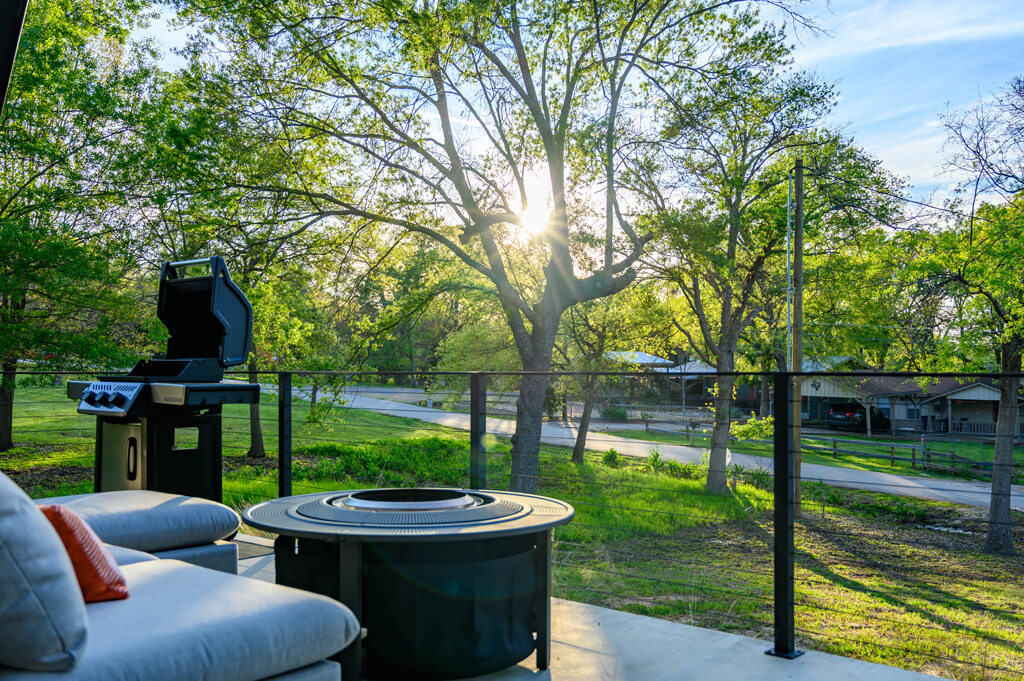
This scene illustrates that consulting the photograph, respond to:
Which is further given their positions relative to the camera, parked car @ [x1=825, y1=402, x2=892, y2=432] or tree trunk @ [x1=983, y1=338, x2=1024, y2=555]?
parked car @ [x1=825, y1=402, x2=892, y2=432]

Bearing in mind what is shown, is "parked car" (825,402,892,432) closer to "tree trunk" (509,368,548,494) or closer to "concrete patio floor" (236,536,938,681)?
"tree trunk" (509,368,548,494)

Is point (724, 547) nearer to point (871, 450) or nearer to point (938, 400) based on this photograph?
point (871, 450)

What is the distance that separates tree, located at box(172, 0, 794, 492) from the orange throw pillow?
1063cm

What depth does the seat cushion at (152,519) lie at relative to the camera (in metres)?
2.50

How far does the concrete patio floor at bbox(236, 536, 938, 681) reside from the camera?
2.56 metres

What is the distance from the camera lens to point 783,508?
2852mm

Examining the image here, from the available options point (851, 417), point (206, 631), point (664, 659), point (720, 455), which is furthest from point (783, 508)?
point (851, 417)

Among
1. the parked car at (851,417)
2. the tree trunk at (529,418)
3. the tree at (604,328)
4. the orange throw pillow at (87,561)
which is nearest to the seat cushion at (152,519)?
the orange throw pillow at (87,561)

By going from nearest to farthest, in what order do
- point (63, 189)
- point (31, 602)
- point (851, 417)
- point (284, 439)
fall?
point (31, 602)
point (284, 439)
point (63, 189)
point (851, 417)

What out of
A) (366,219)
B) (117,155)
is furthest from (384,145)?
(117,155)

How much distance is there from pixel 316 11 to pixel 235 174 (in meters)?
2.83

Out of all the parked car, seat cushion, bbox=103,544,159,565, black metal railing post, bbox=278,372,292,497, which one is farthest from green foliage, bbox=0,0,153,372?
the parked car

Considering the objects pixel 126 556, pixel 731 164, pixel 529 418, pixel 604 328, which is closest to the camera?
pixel 126 556

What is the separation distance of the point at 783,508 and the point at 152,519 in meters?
2.34
